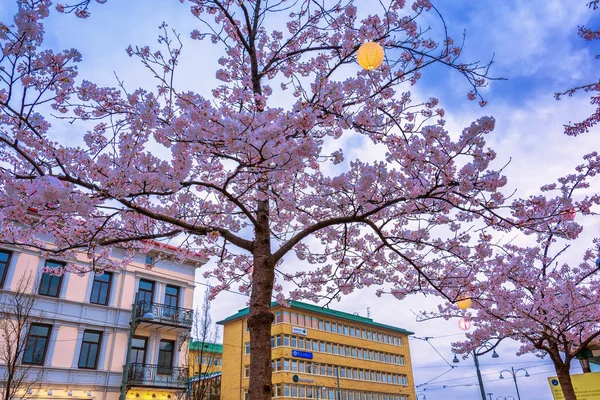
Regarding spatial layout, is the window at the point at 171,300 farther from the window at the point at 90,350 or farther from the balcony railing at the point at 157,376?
the window at the point at 90,350

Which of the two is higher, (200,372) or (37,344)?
(37,344)

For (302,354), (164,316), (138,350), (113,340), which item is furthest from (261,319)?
(302,354)

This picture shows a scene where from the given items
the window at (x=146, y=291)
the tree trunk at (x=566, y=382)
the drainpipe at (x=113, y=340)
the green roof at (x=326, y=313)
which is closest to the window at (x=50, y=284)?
the drainpipe at (x=113, y=340)

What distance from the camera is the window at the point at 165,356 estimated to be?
18.2m

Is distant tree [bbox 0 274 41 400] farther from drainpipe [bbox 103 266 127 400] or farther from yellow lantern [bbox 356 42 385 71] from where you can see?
yellow lantern [bbox 356 42 385 71]

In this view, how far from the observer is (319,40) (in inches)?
324

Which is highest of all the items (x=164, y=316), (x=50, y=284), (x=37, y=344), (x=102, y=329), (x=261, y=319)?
(x=50, y=284)

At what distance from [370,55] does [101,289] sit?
56.5 ft

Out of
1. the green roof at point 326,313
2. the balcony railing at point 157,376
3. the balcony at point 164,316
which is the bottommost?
the balcony railing at point 157,376

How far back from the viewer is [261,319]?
213 inches

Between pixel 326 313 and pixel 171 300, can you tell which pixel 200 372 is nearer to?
pixel 171 300

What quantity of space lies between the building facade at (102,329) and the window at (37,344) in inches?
1.3

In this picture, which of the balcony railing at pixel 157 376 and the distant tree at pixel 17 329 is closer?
the distant tree at pixel 17 329

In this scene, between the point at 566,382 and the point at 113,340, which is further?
the point at 113,340
